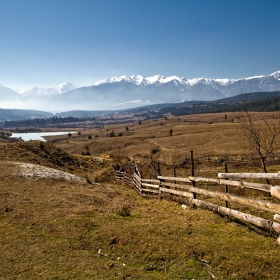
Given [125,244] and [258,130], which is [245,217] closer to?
[125,244]

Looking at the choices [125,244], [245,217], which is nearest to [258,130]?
[245,217]

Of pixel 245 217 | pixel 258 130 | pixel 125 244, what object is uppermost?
pixel 258 130

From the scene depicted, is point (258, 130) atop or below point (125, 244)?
atop

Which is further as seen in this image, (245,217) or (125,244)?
(245,217)

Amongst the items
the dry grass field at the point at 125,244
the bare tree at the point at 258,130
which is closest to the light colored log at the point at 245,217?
the dry grass field at the point at 125,244

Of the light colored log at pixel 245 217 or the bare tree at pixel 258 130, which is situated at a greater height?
the bare tree at pixel 258 130

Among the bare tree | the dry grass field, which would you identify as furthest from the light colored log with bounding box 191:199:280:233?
the bare tree

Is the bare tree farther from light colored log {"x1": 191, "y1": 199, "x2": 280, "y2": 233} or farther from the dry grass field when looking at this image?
the dry grass field

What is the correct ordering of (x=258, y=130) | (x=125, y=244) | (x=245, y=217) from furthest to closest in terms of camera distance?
(x=258, y=130) < (x=245, y=217) < (x=125, y=244)

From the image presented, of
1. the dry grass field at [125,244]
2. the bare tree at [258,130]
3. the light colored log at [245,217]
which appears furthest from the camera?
the bare tree at [258,130]

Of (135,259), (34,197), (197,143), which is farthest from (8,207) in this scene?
(197,143)

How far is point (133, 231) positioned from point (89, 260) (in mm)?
1685

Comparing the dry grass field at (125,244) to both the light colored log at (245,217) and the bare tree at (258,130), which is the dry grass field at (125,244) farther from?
the bare tree at (258,130)

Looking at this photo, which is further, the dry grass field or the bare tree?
the bare tree
